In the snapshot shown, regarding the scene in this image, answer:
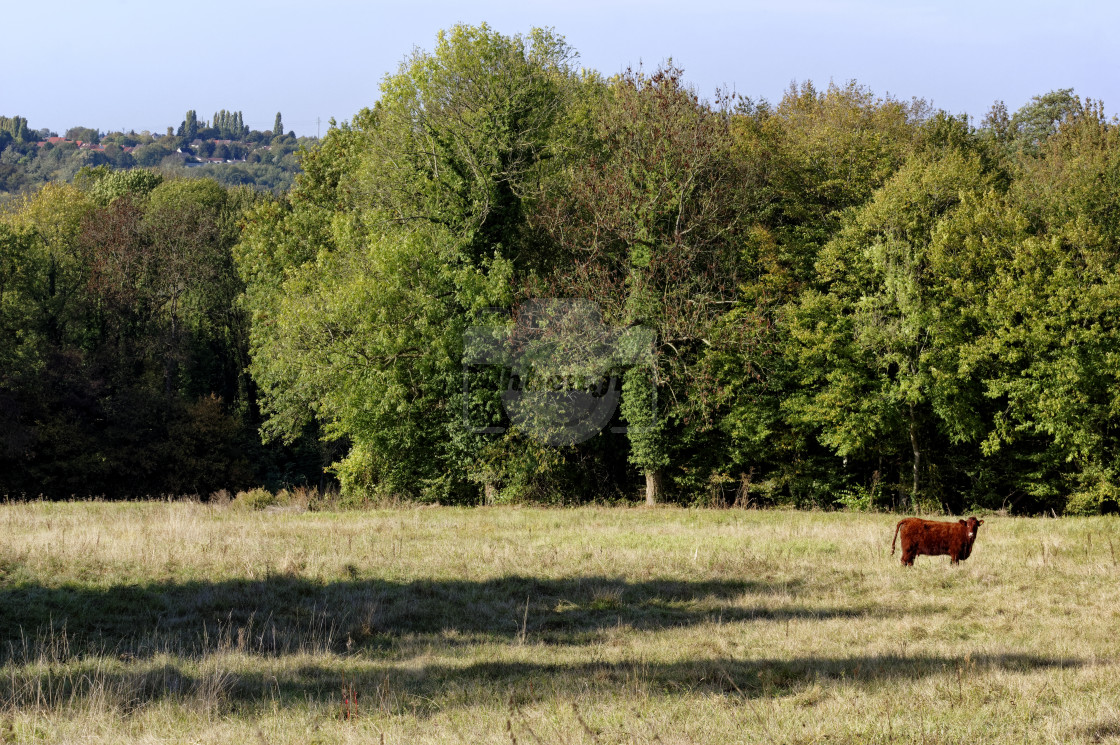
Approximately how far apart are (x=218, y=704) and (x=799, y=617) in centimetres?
809

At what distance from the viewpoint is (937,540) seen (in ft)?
53.3

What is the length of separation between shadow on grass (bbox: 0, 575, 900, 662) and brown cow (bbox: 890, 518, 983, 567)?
2385 millimetres

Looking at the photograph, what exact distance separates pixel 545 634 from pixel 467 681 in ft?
8.84

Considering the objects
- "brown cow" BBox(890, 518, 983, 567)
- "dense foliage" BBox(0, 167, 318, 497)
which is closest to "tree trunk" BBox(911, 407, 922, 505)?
"brown cow" BBox(890, 518, 983, 567)

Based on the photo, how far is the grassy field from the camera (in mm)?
7938

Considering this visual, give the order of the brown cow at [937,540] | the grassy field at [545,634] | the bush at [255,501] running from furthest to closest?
1. the bush at [255,501]
2. the brown cow at [937,540]
3. the grassy field at [545,634]

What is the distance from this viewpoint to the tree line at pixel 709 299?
1264 inches

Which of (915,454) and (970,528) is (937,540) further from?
(915,454)

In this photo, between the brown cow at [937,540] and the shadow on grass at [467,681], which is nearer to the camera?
the shadow on grass at [467,681]

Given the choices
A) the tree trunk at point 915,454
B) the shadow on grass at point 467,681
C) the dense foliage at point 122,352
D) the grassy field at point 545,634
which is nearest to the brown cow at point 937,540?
the grassy field at point 545,634

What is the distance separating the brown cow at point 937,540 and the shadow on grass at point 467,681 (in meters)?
5.71

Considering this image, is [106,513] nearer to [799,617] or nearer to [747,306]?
[799,617]

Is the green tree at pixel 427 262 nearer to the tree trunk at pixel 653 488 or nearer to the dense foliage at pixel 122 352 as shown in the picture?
the tree trunk at pixel 653 488

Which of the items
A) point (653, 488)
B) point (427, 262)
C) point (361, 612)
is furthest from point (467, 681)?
point (427, 262)
